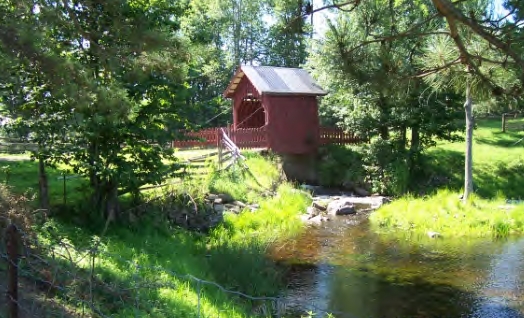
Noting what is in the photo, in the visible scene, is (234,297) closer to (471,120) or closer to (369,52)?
(369,52)

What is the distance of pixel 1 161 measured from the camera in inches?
524

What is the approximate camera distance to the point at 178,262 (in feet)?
26.0

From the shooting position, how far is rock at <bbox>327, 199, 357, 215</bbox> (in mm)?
15141

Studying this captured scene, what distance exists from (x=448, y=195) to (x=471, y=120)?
7.79 ft

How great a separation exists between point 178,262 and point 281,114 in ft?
45.6

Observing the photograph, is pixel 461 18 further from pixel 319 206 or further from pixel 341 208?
pixel 319 206

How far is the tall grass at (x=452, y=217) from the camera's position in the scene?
12438 mm

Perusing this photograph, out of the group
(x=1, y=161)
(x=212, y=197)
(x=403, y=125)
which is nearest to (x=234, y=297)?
(x=212, y=197)

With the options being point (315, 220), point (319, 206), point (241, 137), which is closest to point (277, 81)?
point (241, 137)

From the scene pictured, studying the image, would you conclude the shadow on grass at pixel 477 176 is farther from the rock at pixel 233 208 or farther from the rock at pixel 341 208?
→ the rock at pixel 233 208

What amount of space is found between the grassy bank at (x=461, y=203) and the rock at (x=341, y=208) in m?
1.16

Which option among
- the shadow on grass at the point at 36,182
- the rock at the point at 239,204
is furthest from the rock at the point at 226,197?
the shadow on grass at the point at 36,182

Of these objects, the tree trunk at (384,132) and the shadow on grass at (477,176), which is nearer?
the shadow on grass at (477,176)

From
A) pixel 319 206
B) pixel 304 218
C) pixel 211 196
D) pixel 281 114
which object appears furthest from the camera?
pixel 281 114
